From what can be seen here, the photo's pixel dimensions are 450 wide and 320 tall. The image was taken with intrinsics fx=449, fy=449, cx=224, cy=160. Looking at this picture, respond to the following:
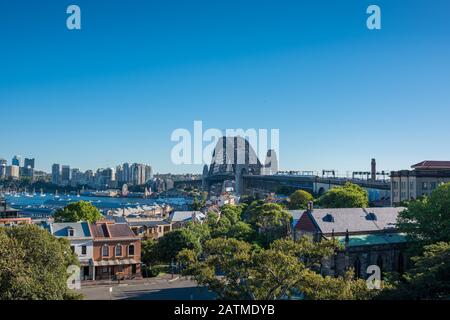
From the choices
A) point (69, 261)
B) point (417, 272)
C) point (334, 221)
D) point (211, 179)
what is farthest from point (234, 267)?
point (211, 179)

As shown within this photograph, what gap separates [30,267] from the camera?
1766cm

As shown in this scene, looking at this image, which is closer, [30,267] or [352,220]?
[30,267]

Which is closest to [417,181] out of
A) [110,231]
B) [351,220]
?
[351,220]

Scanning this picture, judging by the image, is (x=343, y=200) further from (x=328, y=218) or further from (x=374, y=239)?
(x=374, y=239)

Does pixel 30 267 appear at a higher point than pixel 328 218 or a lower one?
lower

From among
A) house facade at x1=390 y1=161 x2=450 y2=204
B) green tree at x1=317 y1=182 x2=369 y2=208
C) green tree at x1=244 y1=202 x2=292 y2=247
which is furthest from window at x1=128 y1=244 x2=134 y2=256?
house facade at x1=390 y1=161 x2=450 y2=204

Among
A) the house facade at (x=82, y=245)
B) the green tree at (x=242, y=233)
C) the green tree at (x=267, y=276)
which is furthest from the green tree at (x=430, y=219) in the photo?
the house facade at (x=82, y=245)

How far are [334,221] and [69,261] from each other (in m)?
18.4

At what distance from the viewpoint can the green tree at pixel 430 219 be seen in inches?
1110

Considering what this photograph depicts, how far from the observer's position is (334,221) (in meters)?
32.8

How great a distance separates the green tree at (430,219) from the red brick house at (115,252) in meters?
21.3

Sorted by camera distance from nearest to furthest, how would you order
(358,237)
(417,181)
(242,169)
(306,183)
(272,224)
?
(358,237) → (272,224) → (417,181) → (306,183) → (242,169)

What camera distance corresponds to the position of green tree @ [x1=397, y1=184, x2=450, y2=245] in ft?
92.5

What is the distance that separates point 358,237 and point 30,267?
72.7 ft
